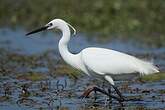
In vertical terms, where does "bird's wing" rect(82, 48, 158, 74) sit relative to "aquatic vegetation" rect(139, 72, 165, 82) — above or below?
below

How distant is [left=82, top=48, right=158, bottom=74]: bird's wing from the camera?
1110 cm

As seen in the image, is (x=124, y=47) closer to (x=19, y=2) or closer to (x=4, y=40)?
(x=4, y=40)

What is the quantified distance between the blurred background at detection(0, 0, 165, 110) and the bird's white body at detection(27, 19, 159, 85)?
1.93ft

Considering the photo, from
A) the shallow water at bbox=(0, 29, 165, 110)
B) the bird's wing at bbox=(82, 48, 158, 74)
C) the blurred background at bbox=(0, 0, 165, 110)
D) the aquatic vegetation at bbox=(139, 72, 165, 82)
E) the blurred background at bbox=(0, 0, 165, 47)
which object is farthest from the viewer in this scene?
the blurred background at bbox=(0, 0, 165, 47)

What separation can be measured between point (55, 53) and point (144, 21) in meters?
5.59

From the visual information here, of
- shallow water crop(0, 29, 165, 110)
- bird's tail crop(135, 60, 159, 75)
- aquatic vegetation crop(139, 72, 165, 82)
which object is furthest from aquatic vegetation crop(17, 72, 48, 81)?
bird's tail crop(135, 60, 159, 75)

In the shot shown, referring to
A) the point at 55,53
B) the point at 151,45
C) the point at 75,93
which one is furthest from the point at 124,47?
the point at 75,93

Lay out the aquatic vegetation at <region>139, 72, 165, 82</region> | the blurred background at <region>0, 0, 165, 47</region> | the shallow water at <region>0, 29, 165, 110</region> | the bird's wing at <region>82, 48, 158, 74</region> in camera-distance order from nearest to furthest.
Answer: the shallow water at <region>0, 29, 165, 110</region> → the bird's wing at <region>82, 48, 158, 74</region> → the aquatic vegetation at <region>139, 72, 165, 82</region> → the blurred background at <region>0, 0, 165, 47</region>

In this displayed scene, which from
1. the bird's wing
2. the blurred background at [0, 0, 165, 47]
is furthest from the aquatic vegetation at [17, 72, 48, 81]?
the blurred background at [0, 0, 165, 47]

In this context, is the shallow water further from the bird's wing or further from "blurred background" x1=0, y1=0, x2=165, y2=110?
the bird's wing

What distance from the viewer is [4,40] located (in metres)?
20.4

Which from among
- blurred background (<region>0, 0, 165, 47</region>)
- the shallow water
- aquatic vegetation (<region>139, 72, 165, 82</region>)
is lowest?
the shallow water

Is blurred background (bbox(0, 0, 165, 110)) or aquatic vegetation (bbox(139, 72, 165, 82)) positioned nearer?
blurred background (bbox(0, 0, 165, 110))

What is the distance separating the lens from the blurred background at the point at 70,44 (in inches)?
455
